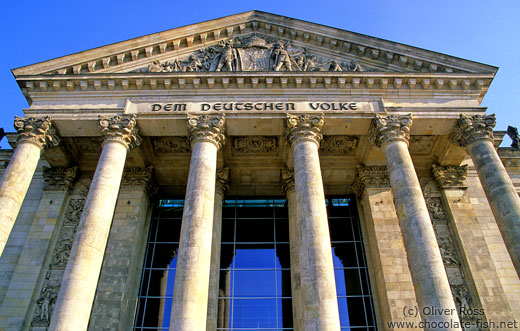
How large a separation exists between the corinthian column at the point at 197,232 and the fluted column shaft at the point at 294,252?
4.20m

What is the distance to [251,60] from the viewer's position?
60.5ft

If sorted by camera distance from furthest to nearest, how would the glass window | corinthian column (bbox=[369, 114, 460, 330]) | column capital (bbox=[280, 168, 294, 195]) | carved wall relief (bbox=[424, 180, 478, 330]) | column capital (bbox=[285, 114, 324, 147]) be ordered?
column capital (bbox=[280, 168, 294, 195])
the glass window
column capital (bbox=[285, 114, 324, 147])
carved wall relief (bbox=[424, 180, 478, 330])
corinthian column (bbox=[369, 114, 460, 330])

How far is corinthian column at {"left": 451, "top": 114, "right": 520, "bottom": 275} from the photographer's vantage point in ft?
44.1

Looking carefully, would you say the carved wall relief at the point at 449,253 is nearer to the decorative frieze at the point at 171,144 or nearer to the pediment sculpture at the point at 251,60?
the pediment sculpture at the point at 251,60

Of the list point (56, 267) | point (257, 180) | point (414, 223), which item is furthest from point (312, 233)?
point (56, 267)

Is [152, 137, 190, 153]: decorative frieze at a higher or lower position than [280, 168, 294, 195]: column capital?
higher

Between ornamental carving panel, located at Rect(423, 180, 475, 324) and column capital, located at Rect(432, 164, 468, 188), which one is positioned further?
column capital, located at Rect(432, 164, 468, 188)

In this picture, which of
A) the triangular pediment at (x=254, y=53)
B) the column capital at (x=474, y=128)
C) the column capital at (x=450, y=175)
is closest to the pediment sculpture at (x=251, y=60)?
the triangular pediment at (x=254, y=53)

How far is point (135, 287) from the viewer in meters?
17.0

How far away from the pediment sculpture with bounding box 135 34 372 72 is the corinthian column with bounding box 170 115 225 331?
3.25m

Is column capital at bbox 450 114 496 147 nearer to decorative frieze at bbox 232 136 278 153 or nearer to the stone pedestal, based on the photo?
the stone pedestal

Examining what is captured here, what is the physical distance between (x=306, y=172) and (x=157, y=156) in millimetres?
8344

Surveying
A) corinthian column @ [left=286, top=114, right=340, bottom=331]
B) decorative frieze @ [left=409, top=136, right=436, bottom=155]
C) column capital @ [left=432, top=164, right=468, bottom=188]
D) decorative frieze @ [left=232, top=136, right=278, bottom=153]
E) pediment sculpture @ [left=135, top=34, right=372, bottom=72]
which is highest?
pediment sculpture @ [left=135, top=34, right=372, bottom=72]

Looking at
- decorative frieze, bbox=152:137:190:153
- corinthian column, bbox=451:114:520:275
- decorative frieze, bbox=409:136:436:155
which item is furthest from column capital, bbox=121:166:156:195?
corinthian column, bbox=451:114:520:275
